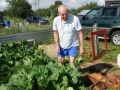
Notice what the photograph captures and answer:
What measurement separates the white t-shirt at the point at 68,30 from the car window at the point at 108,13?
21.3ft

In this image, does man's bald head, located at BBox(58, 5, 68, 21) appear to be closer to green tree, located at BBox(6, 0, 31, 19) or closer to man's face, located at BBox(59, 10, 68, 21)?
man's face, located at BBox(59, 10, 68, 21)

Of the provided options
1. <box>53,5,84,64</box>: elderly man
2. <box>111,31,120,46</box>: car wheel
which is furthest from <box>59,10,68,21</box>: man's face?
<box>111,31,120,46</box>: car wheel

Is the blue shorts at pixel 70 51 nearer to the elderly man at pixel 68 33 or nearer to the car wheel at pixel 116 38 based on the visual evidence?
the elderly man at pixel 68 33

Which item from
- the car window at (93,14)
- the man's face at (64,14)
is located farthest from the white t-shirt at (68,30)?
the car window at (93,14)

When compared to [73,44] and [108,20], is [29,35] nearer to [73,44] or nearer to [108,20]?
[108,20]

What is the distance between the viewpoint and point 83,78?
4.60 metres

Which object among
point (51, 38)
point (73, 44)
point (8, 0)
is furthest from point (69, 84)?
point (8, 0)

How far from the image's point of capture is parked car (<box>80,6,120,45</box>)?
34.6 feet

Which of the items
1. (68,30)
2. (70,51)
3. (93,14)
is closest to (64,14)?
(68,30)

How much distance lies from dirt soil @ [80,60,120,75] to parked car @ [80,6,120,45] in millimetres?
3495

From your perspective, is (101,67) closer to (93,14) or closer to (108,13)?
(108,13)

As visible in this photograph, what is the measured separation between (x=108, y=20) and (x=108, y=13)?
0.43 metres

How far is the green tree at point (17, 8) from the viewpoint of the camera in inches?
1565

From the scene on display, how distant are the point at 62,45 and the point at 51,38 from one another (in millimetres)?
6200
